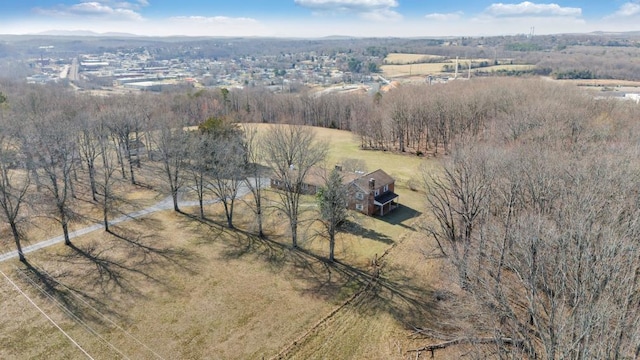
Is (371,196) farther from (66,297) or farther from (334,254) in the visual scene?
(66,297)

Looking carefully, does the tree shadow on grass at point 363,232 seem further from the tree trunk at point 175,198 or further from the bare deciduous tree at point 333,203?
the tree trunk at point 175,198

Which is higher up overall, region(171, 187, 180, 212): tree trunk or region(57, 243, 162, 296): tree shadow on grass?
region(171, 187, 180, 212): tree trunk

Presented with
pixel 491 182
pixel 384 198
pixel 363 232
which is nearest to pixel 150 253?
pixel 363 232

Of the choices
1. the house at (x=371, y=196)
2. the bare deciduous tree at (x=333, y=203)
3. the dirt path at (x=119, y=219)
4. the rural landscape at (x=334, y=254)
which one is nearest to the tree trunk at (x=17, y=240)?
the rural landscape at (x=334, y=254)

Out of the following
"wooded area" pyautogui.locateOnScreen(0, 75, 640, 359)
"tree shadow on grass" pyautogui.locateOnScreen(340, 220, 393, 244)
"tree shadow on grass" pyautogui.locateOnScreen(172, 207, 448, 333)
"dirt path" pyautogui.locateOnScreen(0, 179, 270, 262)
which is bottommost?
"tree shadow on grass" pyautogui.locateOnScreen(172, 207, 448, 333)

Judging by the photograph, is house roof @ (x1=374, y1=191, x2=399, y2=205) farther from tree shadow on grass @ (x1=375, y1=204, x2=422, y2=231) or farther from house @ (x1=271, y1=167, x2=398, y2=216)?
tree shadow on grass @ (x1=375, y1=204, x2=422, y2=231)

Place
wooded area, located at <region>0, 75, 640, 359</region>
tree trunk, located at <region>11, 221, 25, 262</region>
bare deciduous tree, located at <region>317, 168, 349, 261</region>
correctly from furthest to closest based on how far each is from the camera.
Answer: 1. bare deciduous tree, located at <region>317, 168, 349, 261</region>
2. tree trunk, located at <region>11, 221, 25, 262</region>
3. wooded area, located at <region>0, 75, 640, 359</region>

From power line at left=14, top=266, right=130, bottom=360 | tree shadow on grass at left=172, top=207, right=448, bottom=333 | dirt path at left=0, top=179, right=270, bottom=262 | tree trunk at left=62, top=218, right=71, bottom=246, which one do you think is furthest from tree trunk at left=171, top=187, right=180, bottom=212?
power line at left=14, top=266, right=130, bottom=360

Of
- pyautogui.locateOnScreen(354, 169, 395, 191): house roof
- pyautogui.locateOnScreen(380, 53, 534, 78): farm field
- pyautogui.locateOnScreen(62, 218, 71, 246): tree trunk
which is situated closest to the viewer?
pyautogui.locateOnScreen(62, 218, 71, 246): tree trunk

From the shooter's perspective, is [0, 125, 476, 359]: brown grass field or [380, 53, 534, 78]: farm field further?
[380, 53, 534, 78]: farm field
